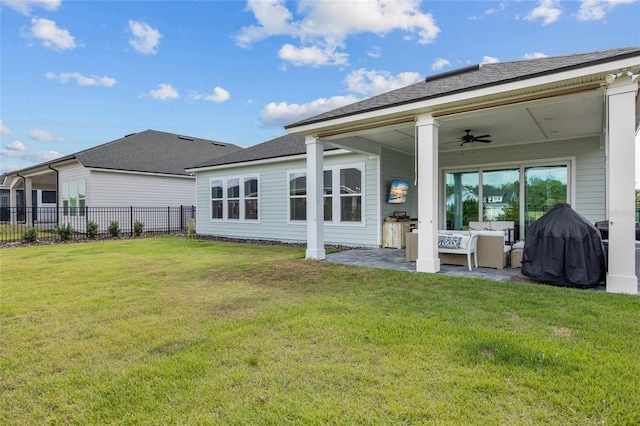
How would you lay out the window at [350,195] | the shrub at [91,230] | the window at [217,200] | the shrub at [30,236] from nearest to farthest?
the window at [350,195], the shrub at [30,236], the shrub at [91,230], the window at [217,200]

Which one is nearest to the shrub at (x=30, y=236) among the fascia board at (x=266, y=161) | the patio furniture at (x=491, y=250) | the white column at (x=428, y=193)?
the fascia board at (x=266, y=161)

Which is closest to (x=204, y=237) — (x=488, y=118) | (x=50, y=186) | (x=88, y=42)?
(x=88, y=42)

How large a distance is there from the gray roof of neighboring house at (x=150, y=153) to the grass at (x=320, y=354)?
11.9 m

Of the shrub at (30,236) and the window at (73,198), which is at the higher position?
the window at (73,198)

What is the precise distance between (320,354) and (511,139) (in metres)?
8.20

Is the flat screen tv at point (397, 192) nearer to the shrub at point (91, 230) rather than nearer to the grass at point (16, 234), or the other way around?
the shrub at point (91, 230)

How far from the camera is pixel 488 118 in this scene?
6.62 metres

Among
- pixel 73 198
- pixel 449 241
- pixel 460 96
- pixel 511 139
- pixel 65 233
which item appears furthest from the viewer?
pixel 73 198

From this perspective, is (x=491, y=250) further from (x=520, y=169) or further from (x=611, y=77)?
(x=520, y=169)

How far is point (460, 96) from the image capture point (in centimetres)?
539

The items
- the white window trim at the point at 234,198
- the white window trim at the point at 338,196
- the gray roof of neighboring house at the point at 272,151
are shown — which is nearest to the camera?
the white window trim at the point at 338,196

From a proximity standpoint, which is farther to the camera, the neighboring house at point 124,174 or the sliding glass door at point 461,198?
the neighboring house at point 124,174

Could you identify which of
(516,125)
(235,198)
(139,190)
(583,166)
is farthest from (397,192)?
(139,190)

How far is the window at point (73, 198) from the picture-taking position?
49.5ft
